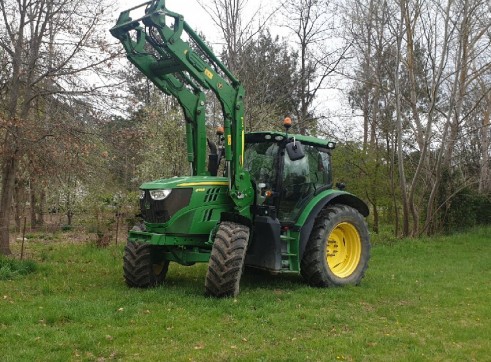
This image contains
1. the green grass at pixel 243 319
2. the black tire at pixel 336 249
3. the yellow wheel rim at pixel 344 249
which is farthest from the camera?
the yellow wheel rim at pixel 344 249

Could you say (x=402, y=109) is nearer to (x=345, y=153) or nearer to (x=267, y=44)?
(x=345, y=153)

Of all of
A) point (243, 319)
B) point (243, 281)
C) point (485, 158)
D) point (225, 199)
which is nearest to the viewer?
point (243, 319)

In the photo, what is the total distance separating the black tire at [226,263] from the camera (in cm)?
661

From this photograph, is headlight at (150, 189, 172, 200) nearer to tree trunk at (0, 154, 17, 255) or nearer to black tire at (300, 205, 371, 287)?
black tire at (300, 205, 371, 287)

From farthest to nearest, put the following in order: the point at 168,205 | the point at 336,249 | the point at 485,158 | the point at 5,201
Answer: the point at 485,158 → the point at 5,201 → the point at 336,249 → the point at 168,205

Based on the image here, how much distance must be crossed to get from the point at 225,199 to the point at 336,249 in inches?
91.2

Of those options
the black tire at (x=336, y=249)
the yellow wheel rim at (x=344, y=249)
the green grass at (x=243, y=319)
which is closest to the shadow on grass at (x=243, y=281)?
the green grass at (x=243, y=319)

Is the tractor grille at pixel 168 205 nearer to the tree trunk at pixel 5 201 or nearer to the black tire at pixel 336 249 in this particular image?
the black tire at pixel 336 249

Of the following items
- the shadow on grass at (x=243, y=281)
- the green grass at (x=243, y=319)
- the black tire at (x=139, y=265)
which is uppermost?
the black tire at (x=139, y=265)

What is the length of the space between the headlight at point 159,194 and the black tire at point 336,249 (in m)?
2.34

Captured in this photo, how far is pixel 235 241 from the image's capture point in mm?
6727

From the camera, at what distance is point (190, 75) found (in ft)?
24.3

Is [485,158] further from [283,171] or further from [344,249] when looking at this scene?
[283,171]

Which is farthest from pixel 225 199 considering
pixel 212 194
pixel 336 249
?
pixel 336 249
